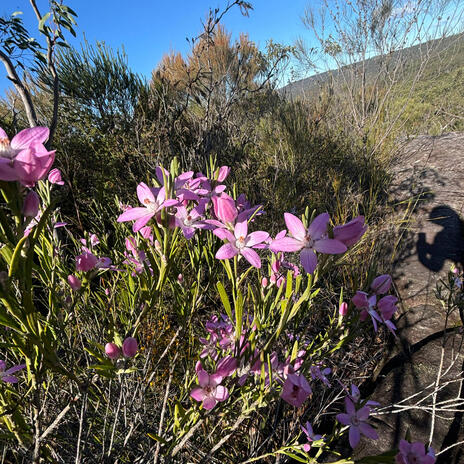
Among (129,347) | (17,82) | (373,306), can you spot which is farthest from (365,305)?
(17,82)

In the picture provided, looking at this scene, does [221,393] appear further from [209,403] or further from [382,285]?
[382,285]

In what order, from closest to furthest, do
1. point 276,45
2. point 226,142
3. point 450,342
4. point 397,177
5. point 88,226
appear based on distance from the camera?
point 450,342
point 88,226
point 226,142
point 397,177
point 276,45

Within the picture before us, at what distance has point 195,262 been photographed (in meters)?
1.13

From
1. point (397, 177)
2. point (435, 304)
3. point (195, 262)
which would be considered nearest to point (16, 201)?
point (195, 262)

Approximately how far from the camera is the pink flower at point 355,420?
0.89 metres

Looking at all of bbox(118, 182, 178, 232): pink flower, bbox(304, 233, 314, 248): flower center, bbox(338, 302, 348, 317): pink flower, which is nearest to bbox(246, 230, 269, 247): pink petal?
bbox(304, 233, 314, 248): flower center

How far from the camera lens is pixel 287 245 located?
67cm

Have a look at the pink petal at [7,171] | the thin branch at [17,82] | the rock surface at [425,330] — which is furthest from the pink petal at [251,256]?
the thin branch at [17,82]

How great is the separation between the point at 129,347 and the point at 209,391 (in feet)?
0.81

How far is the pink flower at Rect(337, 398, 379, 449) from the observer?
35.0 inches

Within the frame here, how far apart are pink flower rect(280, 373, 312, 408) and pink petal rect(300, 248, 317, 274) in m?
0.30

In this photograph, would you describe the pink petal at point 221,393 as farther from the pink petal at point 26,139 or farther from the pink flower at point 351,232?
the pink petal at point 26,139

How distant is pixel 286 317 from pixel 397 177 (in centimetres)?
515

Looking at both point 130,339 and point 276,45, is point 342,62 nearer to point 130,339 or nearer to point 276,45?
point 276,45
